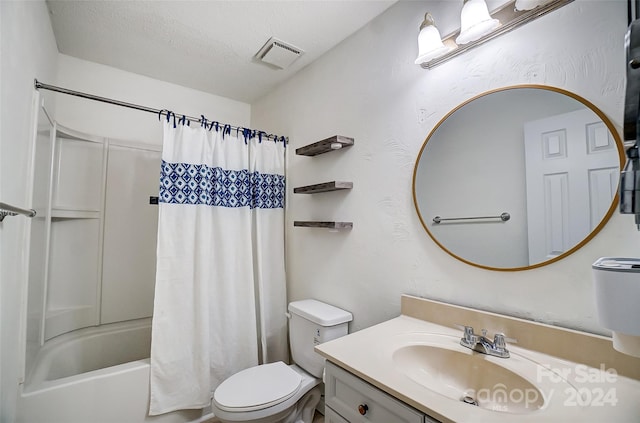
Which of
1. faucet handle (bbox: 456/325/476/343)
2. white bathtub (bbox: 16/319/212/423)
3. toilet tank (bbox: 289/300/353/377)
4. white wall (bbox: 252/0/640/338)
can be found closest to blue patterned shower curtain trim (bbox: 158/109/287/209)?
white wall (bbox: 252/0/640/338)

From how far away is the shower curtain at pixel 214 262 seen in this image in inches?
67.4

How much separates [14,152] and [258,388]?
5.01ft

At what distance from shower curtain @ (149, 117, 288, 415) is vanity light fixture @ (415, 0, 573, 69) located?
136cm

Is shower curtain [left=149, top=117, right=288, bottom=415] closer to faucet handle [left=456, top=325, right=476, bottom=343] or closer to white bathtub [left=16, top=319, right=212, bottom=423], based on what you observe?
white bathtub [left=16, top=319, right=212, bottom=423]

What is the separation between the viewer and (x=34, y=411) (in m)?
1.38

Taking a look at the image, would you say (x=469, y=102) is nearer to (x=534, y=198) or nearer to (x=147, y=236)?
(x=534, y=198)

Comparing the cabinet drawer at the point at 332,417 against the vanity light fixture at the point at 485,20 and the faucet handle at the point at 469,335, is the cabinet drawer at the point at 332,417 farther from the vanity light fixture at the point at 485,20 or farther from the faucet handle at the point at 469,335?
the vanity light fixture at the point at 485,20

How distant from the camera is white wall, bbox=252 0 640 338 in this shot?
93cm

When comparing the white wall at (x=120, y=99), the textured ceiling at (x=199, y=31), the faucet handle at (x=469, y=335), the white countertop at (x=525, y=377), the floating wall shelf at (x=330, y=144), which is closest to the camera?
the white countertop at (x=525, y=377)

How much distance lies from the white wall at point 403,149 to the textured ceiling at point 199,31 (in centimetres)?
17

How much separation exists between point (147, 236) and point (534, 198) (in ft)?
8.44

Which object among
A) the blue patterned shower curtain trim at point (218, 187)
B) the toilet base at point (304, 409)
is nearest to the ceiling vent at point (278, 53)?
the blue patterned shower curtain trim at point (218, 187)

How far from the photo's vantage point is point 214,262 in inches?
75.2

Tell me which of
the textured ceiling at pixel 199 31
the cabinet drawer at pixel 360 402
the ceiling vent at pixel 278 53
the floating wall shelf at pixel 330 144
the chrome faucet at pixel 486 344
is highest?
A: the textured ceiling at pixel 199 31
